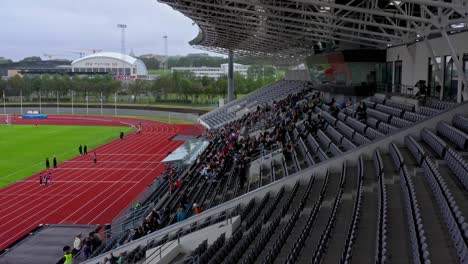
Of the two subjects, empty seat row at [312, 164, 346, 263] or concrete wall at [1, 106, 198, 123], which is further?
concrete wall at [1, 106, 198, 123]

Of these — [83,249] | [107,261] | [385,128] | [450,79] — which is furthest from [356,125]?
[107,261]

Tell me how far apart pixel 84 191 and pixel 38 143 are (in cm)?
1925

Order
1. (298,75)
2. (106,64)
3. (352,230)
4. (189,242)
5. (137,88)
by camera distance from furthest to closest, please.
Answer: (106,64)
(137,88)
(298,75)
(189,242)
(352,230)

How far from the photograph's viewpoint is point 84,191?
24062mm

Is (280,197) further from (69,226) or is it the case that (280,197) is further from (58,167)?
(58,167)

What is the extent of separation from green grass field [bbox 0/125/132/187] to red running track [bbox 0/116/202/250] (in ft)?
5.93

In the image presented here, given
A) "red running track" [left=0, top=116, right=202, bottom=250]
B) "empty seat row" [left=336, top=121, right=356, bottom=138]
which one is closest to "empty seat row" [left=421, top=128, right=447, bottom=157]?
"empty seat row" [left=336, top=121, right=356, bottom=138]

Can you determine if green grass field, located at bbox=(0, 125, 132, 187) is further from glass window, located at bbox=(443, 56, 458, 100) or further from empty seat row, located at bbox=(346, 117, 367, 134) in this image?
glass window, located at bbox=(443, 56, 458, 100)

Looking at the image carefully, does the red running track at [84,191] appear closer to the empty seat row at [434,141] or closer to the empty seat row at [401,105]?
the empty seat row at [401,105]

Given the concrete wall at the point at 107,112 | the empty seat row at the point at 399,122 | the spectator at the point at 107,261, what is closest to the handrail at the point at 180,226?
the spectator at the point at 107,261

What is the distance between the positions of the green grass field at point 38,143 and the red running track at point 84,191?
1807mm

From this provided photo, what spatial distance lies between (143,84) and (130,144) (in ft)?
174

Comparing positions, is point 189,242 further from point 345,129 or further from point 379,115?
point 379,115

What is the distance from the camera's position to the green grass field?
30016mm
